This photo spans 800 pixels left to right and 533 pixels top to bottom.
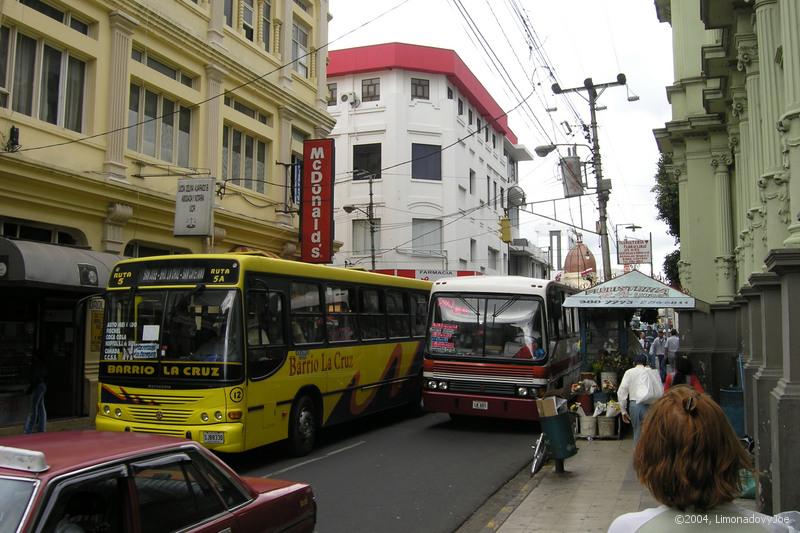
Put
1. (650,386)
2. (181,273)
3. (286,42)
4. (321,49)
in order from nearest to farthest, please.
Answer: (650,386) < (181,273) < (286,42) < (321,49)

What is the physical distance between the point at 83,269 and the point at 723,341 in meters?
14.1

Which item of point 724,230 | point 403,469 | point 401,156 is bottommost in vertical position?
point 403,469

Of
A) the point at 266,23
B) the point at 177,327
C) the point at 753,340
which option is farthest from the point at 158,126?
the point at 753,340

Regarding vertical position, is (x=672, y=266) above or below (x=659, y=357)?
above

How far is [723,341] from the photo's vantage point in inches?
636

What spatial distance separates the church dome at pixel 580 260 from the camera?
179ft

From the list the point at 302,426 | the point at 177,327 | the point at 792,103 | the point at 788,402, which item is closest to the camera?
the point at 788,402

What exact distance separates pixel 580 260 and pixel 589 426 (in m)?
43.7

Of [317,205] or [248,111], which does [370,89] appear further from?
[317,205]

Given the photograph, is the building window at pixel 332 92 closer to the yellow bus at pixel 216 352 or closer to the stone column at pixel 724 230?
the stone column at pixel 724 230

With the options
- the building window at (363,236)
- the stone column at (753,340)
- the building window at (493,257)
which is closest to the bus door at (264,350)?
the stone column at (753,340)

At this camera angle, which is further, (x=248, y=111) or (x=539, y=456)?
(x=248, y=111)

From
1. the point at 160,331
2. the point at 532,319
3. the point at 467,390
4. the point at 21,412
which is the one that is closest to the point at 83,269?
the point at 21,412

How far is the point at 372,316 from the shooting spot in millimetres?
13852
